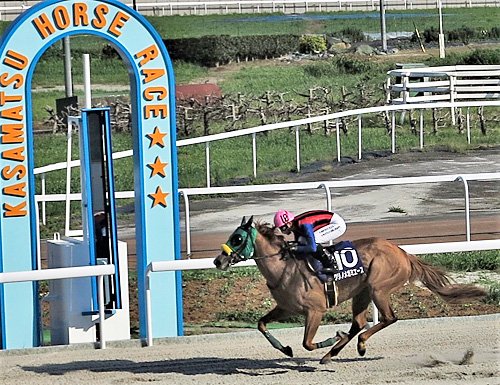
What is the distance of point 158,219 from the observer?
7875 mm

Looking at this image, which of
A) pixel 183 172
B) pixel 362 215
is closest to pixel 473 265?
pixel 362 215

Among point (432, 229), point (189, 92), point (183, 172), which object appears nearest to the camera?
point (432, 229)

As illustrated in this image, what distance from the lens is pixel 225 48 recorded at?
28953 millimetres

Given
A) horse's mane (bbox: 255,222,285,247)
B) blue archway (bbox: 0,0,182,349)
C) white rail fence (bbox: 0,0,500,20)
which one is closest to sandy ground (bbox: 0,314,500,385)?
blue archway (bbox: 0,0,182,349)

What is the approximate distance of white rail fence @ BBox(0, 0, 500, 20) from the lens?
107ft

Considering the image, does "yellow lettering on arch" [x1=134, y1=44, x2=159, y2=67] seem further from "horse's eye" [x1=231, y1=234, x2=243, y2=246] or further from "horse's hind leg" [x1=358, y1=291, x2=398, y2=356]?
"horse's hind leg" [x1=358, y1=291, x2=398, y2=356]

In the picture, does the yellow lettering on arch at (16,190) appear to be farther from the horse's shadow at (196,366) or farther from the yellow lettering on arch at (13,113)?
the horse's shadow at (196,366)

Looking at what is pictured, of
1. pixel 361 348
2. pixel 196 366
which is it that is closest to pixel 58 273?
pixel 196 366

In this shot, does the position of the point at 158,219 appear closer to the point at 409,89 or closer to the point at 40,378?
the point at 40,378

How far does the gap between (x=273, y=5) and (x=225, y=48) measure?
539 cm

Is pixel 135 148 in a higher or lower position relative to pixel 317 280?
higher

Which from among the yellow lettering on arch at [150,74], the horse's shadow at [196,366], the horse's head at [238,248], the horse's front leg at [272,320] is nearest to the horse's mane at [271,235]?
the horse's head at [238,248]

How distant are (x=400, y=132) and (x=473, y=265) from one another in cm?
939

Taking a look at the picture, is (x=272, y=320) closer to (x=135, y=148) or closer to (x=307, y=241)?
(x=307, y=241)
